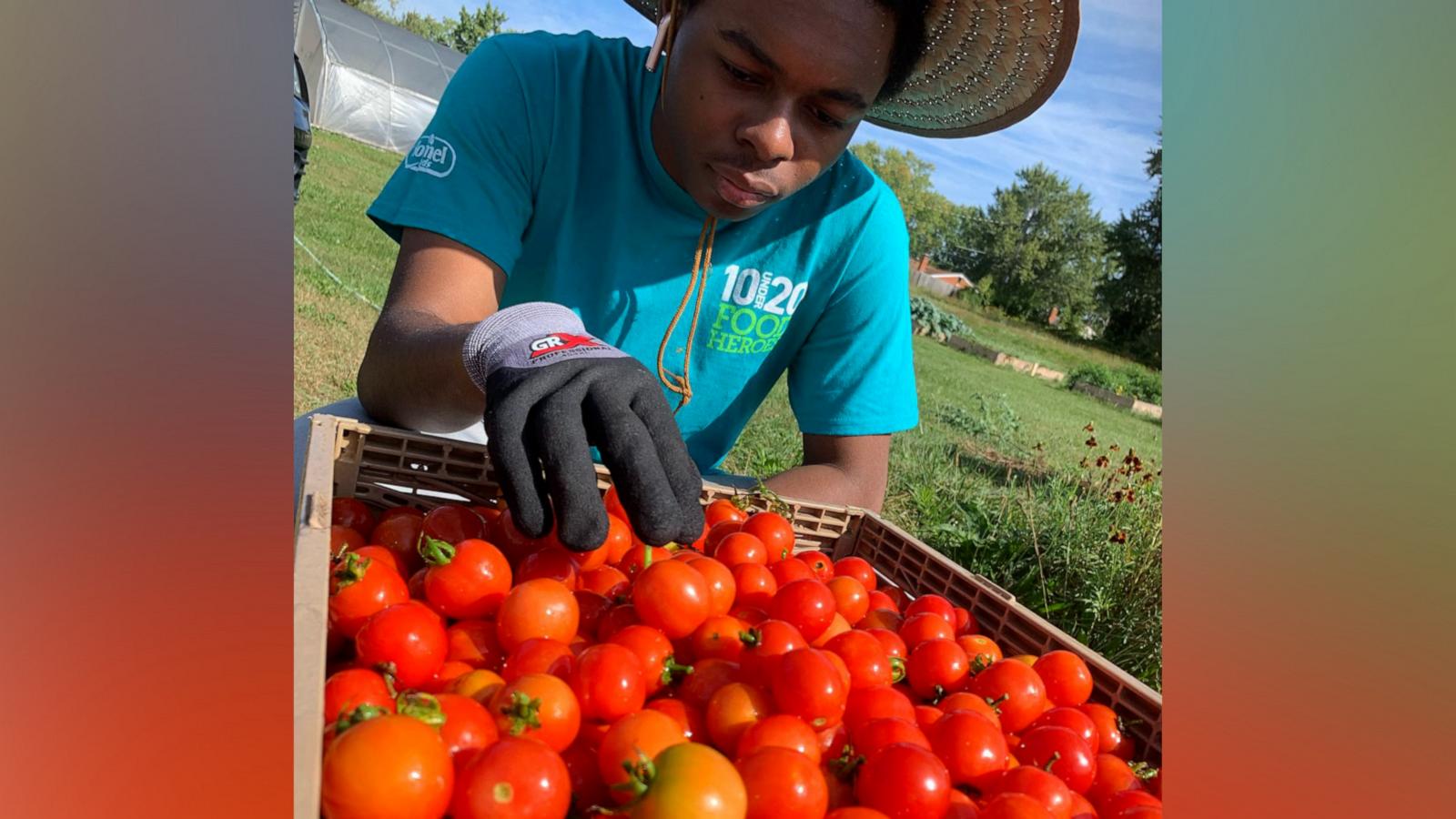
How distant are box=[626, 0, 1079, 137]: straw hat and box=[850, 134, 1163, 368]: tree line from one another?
36.8 ft

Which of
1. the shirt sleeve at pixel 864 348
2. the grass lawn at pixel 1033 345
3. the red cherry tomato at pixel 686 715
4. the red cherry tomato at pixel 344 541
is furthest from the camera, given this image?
the grass lawn at pixel 1033 345

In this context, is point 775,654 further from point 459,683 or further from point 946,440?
point 946,440

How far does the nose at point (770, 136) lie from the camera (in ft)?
6.18

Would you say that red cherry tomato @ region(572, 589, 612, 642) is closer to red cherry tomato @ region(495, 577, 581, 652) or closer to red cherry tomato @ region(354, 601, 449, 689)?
red cherry tomato @ region(495, 577, 581, 652)

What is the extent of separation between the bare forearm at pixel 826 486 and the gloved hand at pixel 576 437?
943mm

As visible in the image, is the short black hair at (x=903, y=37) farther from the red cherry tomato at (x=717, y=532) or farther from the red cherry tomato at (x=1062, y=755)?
the red cherry tomato at (x=1062, y=755)

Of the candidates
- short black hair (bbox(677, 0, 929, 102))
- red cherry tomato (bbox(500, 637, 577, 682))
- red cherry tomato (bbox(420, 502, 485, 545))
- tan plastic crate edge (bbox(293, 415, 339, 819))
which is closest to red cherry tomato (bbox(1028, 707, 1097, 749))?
red cherry tomato (bbox(500, 637, 577, 682))

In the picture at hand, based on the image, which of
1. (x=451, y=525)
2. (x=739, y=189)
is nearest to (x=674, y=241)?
(x=739, y=189)

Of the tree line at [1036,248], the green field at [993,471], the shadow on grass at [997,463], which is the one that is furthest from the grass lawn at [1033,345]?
the shadow on grass at [997,463]

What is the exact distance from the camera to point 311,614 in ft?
3.22

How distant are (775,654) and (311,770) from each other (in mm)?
790

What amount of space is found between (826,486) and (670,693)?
3.67 feet

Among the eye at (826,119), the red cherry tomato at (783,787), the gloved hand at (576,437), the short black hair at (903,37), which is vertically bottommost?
the red cherry tomato at (783,787)
